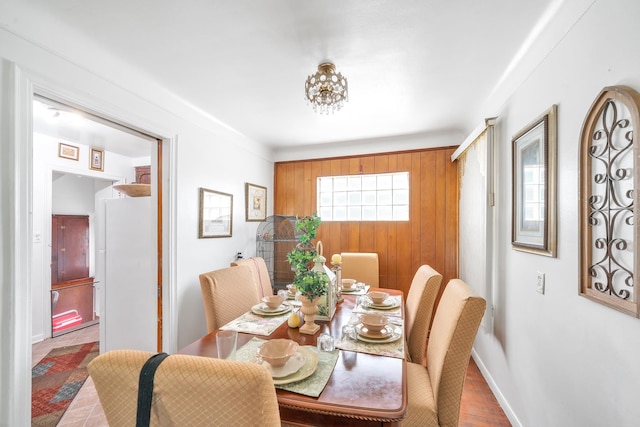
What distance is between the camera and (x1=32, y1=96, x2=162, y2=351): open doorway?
2232 mm

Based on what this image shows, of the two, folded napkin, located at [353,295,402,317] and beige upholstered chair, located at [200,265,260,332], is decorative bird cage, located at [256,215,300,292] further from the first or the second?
folded napkin, located at [353,295,402,317]

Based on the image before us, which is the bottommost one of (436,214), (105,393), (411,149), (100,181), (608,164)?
(105,393)

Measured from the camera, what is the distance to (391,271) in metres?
3.32

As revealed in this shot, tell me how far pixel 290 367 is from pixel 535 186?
65.3 inches

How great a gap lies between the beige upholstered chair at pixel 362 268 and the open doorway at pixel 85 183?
1.88 meters

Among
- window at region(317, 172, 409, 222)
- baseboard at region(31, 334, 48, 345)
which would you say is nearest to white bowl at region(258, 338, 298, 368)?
window at region(317, 172, 409, 222)

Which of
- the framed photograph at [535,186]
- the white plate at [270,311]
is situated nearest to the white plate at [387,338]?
the white plate at [270,311]

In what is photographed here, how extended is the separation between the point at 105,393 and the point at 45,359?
316 cm

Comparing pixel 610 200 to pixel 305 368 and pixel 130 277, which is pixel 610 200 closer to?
pixel 305 368

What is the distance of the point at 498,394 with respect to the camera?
200cm

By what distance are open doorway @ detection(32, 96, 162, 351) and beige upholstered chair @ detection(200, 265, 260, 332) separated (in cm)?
72

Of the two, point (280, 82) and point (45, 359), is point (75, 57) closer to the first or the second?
point (280, 82)

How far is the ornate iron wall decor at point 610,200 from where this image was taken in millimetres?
902

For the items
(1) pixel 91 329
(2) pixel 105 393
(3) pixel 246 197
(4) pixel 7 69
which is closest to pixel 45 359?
(1) pixel 91 329
